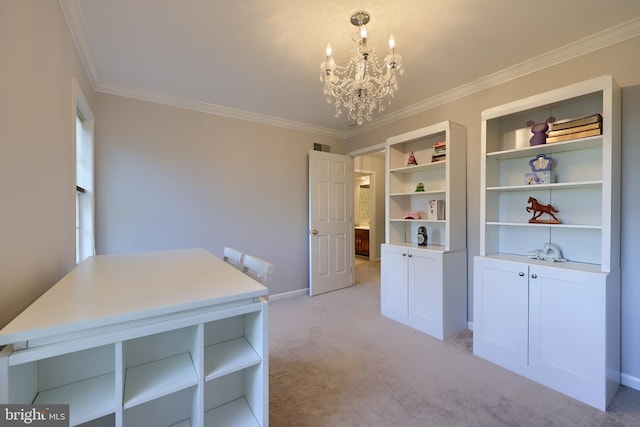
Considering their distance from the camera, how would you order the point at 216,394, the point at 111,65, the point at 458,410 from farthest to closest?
1. the point at 111,65
2. the point at 458,410
3. the point at 216,394

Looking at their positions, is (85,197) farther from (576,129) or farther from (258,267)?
(576,129)

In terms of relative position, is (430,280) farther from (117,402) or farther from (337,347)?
(117,402)

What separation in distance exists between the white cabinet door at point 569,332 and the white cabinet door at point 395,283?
1.13 m

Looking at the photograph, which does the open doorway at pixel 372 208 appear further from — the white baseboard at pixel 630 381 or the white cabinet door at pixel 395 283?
the white baseboard at pixel 630 381

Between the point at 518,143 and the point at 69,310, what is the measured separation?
3.17 metres

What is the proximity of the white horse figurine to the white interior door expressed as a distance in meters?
2.48

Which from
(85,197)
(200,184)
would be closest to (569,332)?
(200,184)

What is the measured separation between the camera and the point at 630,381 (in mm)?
1893

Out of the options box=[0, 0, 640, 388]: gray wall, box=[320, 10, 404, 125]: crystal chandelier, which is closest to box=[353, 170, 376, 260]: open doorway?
box=[0, 0, 640, 388]: gray wall

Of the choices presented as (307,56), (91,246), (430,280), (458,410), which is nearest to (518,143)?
(430,280)

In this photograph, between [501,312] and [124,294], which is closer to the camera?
[124,294]

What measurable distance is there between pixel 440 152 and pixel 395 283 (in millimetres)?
1479

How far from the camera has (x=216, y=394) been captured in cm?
119

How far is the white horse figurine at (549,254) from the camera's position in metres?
2.12
